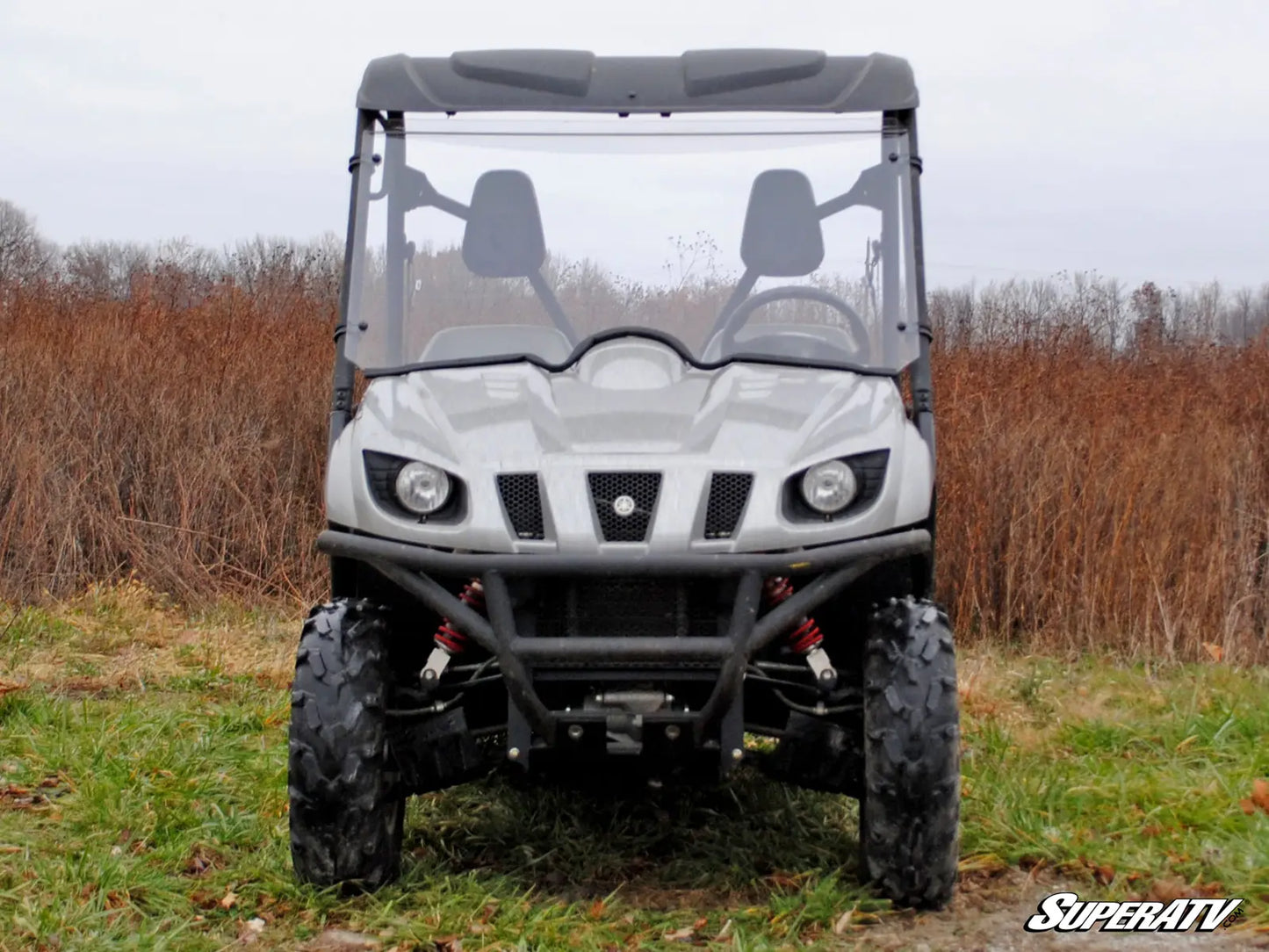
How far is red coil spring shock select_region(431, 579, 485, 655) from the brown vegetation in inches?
146

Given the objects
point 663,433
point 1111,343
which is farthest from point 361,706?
point 1111,343

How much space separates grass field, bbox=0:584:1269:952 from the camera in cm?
305

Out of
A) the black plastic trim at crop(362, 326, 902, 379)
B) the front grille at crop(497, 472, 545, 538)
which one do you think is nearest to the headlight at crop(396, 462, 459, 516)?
the front grille at crop(497, 472, 545, 538)

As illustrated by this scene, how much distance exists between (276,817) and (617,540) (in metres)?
1.46

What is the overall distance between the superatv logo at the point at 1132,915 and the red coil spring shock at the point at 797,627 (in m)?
0.77

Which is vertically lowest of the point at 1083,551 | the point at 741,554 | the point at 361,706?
the point at 1083,551

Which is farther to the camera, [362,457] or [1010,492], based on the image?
A: [1010,492]

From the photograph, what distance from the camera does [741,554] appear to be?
9.45 ft

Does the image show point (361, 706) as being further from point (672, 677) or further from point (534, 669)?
point (672, 677)

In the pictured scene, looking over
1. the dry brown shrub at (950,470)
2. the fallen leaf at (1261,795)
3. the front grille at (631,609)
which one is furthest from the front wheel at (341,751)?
the dry brown shrub at (950,470)

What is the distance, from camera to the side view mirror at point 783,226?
146 inches

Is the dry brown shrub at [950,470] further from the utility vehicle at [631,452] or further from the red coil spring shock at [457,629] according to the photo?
the red coil spring shock at [457,629]

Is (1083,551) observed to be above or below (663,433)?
below

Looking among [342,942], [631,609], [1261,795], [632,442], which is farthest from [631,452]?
[1261,795]
